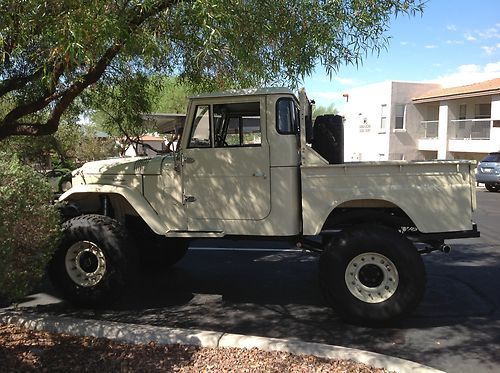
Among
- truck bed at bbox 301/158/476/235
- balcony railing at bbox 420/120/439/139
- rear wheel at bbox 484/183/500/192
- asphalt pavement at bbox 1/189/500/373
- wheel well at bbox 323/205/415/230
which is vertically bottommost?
rear wheel at bbox 484/183/500/192

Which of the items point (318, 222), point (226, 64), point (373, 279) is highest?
point (226, 64)

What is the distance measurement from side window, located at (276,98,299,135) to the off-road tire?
1989 millimetres

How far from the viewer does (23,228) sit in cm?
375

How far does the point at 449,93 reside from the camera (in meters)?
28.1

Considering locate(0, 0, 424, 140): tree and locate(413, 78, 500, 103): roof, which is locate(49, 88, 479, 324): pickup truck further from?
locate(413, 78, 500, 103): roof

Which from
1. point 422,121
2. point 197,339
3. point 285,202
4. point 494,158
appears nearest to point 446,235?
point 285,202

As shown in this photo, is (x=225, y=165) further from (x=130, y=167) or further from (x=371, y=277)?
(x=371, y=277)

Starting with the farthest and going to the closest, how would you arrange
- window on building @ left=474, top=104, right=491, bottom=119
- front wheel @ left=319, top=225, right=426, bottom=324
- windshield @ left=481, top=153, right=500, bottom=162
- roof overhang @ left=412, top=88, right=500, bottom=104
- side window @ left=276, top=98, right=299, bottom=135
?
window on building @ left=474, top=104, right=491, bottom=119 → roof overhang @ left=412, top=88, right=500, bottom=104 → windshield @ left=481, top=153, right=500, bottom=162 → side window @ left=276, top=98, right=299, bottom=135 → front wheel @ left=319, top=225, right=426, bottom=324

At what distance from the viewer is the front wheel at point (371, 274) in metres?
4.71

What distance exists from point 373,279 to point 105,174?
10.2 feet

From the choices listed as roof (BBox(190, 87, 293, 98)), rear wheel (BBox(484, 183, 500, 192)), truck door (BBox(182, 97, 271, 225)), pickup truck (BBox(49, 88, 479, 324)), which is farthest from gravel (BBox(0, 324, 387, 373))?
rear wheel (BBox(484, 183, 500, 192))

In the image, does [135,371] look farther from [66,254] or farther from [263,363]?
[66,254]

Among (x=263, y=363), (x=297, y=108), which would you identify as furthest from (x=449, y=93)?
(x=263, y=363)

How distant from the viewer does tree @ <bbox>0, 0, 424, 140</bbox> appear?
→ 3309mm
